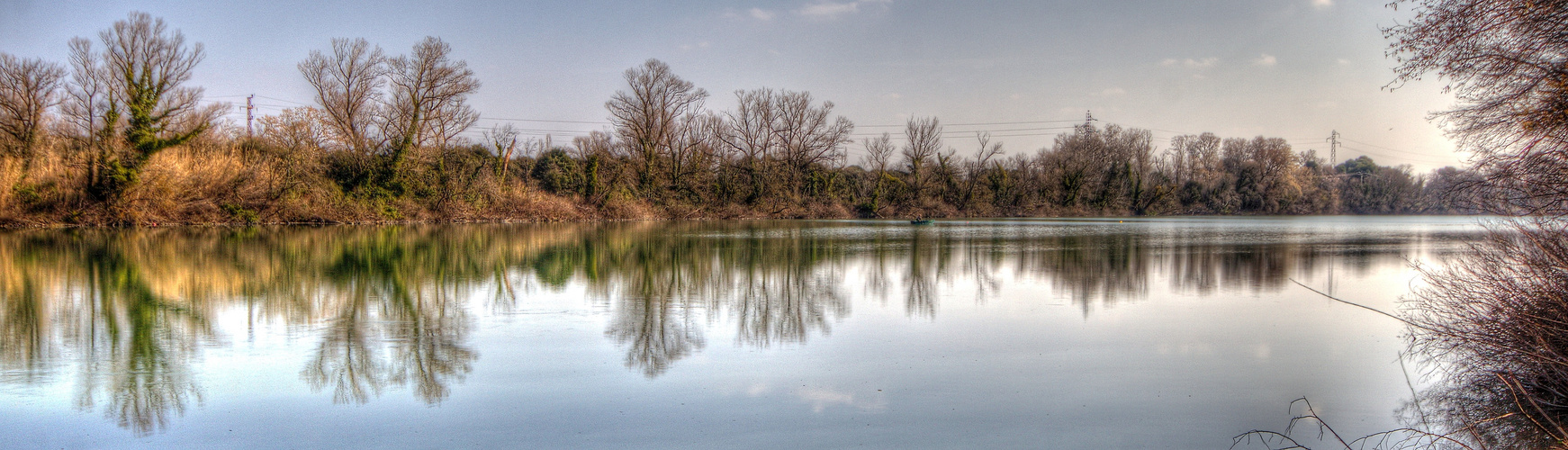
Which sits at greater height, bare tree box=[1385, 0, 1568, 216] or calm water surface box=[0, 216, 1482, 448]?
bare tree box=[1385, 0, 1568, 216]

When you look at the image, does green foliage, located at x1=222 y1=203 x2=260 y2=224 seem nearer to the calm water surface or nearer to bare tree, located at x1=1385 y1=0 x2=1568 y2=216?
the calm water surface

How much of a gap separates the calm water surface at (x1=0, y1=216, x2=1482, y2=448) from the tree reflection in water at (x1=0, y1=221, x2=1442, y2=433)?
5 centimetres

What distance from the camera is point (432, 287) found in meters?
9.09

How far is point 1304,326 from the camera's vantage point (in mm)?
6965

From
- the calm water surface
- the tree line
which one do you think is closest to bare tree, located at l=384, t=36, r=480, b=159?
the tree line

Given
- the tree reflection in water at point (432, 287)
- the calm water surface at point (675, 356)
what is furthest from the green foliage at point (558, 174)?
the calm water surface at point (675, 356)

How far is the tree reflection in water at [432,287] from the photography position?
505cm

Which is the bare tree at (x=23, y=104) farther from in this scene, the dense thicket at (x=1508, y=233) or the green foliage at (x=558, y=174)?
the dense thicket at (x=1508, y=233)

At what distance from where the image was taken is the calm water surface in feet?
12.5

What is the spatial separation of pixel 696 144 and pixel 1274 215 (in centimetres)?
4462

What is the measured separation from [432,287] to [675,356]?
5.00 meters

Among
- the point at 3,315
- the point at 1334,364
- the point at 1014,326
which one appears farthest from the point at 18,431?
the point at 1334,364

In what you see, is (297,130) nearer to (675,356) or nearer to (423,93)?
(423,93)

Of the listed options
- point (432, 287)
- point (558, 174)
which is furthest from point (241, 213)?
point (432, 287)
